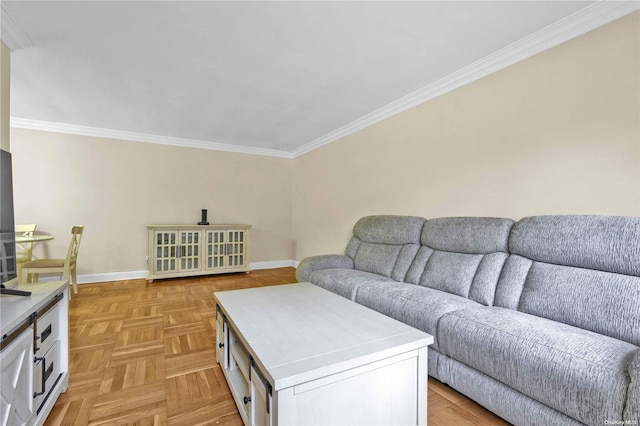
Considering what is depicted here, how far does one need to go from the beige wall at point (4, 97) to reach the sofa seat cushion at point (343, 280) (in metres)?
2.38

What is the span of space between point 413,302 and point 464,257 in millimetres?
583

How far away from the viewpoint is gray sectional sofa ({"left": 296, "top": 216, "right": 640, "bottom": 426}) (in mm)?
1082

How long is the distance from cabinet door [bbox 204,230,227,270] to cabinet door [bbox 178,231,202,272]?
126 millimetres

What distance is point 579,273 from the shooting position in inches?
60.2

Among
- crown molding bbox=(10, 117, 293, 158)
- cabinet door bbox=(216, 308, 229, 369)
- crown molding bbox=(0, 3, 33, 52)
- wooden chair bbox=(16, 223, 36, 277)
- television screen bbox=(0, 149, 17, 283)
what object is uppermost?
crown molding bbox=(0, 3, 33, 52)

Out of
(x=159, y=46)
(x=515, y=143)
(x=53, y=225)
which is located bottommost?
(x=53, y=225)

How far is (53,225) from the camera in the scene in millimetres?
3752

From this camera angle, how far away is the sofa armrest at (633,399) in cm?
90

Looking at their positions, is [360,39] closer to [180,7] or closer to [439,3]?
[439,3]

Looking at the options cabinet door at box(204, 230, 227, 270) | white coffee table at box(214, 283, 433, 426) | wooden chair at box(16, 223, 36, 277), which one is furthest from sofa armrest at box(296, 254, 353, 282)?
wooden chair at box(16, 223, 36, 277)

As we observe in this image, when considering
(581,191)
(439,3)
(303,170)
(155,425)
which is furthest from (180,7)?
(303,170)

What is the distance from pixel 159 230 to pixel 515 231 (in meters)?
4.06

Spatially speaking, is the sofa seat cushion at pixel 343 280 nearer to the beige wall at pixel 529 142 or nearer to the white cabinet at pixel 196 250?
the beige wall at pixel 529 142

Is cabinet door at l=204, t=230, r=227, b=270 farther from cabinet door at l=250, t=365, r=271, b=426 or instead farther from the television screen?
cabinet door at l=250, t=365, r=271, b=426
